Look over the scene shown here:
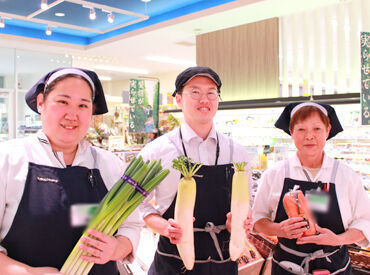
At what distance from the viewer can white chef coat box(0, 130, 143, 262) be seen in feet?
4.26

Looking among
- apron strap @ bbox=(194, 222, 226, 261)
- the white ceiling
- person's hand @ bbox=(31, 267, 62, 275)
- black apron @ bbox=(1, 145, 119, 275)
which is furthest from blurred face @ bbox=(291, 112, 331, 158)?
the white ceiling

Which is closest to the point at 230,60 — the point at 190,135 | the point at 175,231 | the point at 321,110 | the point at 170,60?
the point at 170,60

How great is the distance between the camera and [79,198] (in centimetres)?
138

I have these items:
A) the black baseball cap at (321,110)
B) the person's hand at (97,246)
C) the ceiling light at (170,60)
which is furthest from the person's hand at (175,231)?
the ceiling light at (170,60)

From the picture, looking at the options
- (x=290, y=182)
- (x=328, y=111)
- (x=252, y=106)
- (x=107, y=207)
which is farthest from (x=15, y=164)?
(x=252, y=106)

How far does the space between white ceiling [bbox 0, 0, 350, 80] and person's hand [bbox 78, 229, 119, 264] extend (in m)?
5.35

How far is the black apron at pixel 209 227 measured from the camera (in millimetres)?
1837

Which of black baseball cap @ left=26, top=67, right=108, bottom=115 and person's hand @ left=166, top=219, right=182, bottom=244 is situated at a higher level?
black baseball cap @ left=26, top=67, right=108, bottom=115

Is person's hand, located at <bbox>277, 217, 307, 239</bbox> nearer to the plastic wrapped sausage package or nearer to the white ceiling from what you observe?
the plastic wrapped sausage package

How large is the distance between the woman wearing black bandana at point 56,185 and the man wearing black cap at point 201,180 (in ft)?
1.31

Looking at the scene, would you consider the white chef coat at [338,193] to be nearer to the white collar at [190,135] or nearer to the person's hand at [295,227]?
the person's hand at [295,227]

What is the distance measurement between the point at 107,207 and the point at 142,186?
16 cm

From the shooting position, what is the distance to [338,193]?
6.30ft

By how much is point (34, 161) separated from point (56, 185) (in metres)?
0.13
